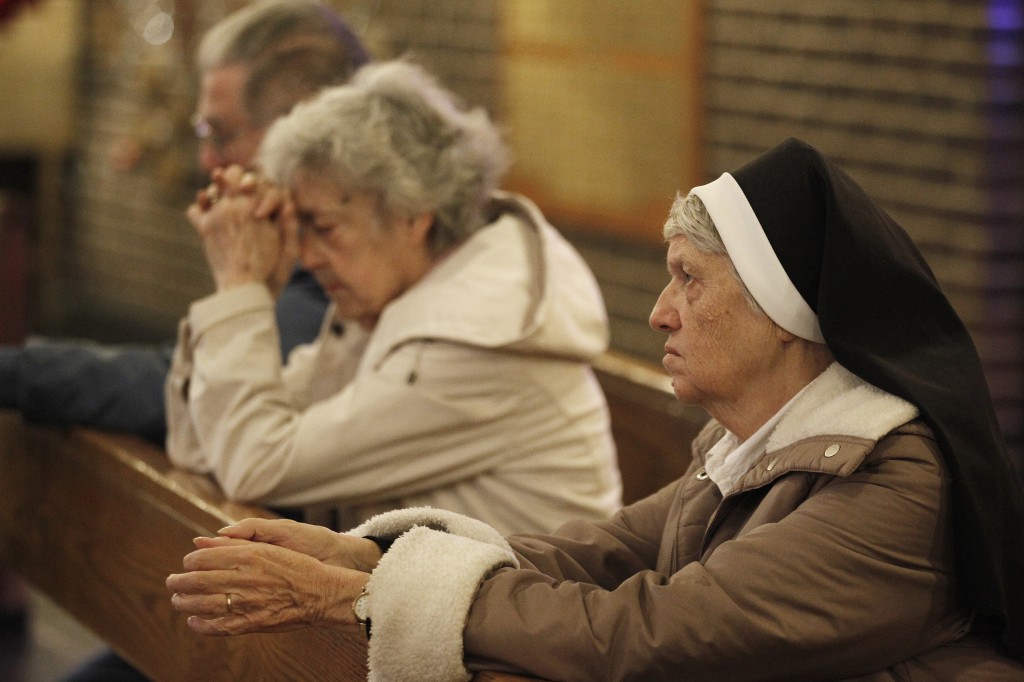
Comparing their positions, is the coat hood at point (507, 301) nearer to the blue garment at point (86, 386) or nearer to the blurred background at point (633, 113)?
the blue garment at point (86, 386)

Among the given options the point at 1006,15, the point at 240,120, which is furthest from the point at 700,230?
the point at 1006,15

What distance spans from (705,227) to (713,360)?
6.8 inches

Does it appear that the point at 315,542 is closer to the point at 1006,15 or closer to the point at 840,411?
the point at 840,411

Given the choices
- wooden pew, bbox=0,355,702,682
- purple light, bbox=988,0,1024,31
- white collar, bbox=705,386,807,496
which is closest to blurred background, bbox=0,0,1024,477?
purple light, bbox=988,0,1024,31

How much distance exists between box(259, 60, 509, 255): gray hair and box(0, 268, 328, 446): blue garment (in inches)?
25.0

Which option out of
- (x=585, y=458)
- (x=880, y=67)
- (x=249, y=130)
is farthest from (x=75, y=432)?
(x=880, y=67)

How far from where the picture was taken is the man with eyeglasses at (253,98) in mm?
3039

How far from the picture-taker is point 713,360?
169cm

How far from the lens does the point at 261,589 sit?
1.60 meters

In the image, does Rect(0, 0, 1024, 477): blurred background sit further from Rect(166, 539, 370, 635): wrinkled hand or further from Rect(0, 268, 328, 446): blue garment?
Rect(166, 539, 370, 635): wrinkled hand

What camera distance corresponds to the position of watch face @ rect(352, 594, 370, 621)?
1584 millimetres

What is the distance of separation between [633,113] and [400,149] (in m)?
2.50

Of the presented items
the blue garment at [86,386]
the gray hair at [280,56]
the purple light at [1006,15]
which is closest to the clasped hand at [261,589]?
the blue garment at [86,386]

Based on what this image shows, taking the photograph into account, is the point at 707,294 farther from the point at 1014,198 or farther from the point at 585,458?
the point at 1014,198
